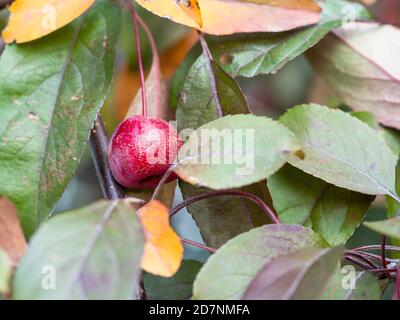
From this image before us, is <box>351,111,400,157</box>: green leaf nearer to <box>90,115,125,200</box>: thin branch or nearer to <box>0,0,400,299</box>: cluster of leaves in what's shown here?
<box>0,0,400,299</box>: cluster of leaves

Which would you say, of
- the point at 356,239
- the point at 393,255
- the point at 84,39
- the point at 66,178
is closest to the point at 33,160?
the point at 66,178

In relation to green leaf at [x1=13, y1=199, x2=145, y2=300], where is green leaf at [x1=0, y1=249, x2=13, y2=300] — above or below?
below

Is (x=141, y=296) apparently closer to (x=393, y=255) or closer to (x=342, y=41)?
(x=393, y=255)

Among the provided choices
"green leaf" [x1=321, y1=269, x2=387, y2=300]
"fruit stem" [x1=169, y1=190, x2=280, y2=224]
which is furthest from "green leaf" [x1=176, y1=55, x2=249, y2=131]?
"green leaf" [x1=321, y1=269, x2=387, y2=300]

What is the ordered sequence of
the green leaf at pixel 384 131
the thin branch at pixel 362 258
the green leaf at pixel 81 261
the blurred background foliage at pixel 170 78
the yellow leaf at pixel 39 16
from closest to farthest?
1. the green leaf at pixel 81 261
2. the thin branch at pixel 362 258
3. the yellow leaf at pixel 39 16
4. the green leaf at pixel 384 131
5. the blurred background foliage at pixel 170 78

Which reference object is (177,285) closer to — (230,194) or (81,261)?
(230,194)

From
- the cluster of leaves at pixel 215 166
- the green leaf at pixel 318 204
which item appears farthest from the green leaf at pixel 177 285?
the green leaf at pixel 318 204

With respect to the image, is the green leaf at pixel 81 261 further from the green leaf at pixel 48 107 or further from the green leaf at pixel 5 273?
the green leaf at pixel 48 107
